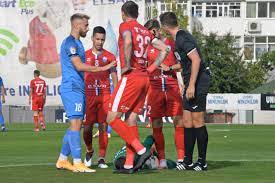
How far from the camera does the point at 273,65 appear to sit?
84.7m

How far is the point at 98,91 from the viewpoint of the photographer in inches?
625

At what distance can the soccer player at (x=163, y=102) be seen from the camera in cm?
1488

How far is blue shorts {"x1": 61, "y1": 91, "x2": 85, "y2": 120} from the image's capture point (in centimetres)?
1383

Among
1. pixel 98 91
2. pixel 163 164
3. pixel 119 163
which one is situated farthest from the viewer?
pixel 98 91

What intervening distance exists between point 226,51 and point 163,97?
58942 mm

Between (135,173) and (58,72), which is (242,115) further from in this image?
(135,173)

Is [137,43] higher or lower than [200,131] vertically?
higher

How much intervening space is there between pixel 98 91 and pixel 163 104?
1.36 metres

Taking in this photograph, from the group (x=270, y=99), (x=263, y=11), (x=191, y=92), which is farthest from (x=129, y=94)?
(x=263, y=11)

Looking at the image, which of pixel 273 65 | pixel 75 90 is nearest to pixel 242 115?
pixel 273 65

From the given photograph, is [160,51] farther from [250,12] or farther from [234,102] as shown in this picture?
[250,12]

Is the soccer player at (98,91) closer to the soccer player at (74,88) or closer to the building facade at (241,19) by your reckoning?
the soccer player at (74,88)

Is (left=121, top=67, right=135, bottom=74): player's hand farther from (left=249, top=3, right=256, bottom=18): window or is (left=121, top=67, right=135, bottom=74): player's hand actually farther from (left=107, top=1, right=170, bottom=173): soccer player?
(left=249, top=3, right=256, bottom=18): window

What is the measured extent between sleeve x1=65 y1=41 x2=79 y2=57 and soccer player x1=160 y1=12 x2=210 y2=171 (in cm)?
138
